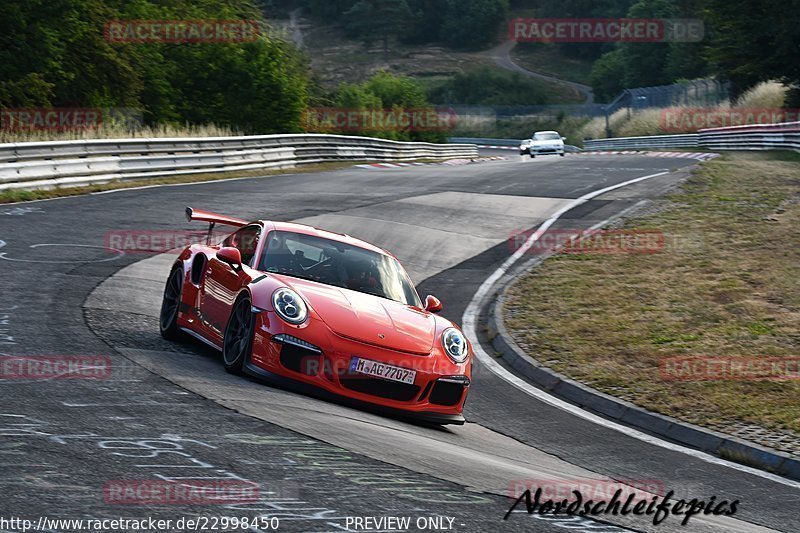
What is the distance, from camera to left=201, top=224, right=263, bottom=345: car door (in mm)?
8953

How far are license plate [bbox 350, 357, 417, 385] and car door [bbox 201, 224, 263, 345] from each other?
52.7 inches

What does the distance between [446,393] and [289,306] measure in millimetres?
1425

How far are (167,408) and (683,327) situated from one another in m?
7.60

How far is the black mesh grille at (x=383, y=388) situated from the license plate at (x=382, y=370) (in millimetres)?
39

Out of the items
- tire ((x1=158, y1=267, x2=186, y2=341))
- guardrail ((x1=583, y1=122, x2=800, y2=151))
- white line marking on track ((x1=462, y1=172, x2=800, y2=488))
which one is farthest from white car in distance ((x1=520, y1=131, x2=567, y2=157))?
tire ((x1=158, y1=267, x2=186, y2=341))

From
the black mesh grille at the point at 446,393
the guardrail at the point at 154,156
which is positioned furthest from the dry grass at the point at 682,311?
the guardrail at the point at 154,156

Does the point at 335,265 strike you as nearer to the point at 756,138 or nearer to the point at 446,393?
the point at 446,393

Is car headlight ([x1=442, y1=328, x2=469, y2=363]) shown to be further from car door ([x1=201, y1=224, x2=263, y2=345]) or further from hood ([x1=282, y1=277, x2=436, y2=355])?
car door ([x1=201, y1=224, x2=263, y2=345])

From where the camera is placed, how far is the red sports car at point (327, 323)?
26.2 feet

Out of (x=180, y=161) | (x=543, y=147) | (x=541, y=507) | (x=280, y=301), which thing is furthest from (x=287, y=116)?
(x=541, y=507)

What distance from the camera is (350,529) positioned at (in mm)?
4691

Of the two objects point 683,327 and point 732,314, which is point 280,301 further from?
point 732,314

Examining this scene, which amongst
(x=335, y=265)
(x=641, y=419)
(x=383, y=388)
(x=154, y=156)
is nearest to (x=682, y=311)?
(x=641, y=419)

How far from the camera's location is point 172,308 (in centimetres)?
1013
